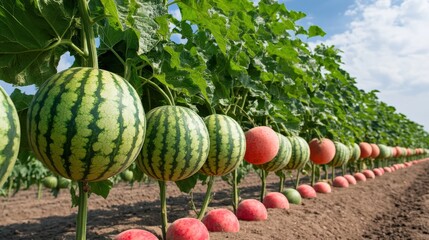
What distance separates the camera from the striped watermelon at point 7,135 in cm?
132

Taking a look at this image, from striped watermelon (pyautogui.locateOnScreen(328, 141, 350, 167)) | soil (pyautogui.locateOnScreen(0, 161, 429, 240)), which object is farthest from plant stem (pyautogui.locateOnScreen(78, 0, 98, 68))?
striped watermelon (pyautogui.locateOnScreen(328, 141, 350, 167))

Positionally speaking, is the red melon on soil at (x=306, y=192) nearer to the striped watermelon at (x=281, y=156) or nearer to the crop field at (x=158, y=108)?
the crop field at (x=158, y=108)

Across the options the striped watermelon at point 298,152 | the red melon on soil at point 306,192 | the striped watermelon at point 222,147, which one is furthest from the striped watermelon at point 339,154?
the striped watermelon at point 222,147

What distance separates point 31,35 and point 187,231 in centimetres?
212

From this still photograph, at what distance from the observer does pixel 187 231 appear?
360cm

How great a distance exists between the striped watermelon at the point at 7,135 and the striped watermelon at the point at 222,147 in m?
2.03

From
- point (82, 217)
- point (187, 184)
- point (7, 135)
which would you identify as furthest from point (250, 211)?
point (7, 135)

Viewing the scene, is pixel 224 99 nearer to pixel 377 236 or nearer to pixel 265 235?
pixel 265 235

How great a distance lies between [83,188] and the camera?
7.06 ft

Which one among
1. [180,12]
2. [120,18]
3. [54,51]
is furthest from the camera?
[180,12]

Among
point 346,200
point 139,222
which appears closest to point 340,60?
point 346,200

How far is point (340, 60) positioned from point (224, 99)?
5617 mm

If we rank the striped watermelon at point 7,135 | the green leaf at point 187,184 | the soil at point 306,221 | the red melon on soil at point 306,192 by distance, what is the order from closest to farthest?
the striped watermelon at point 7,135 < the green leaf at point 187,184 < the soil at point 306,221 < the red melon on soil at point 306,192

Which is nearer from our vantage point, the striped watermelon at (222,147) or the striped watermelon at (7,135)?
the striped watermelon at (7,135)
